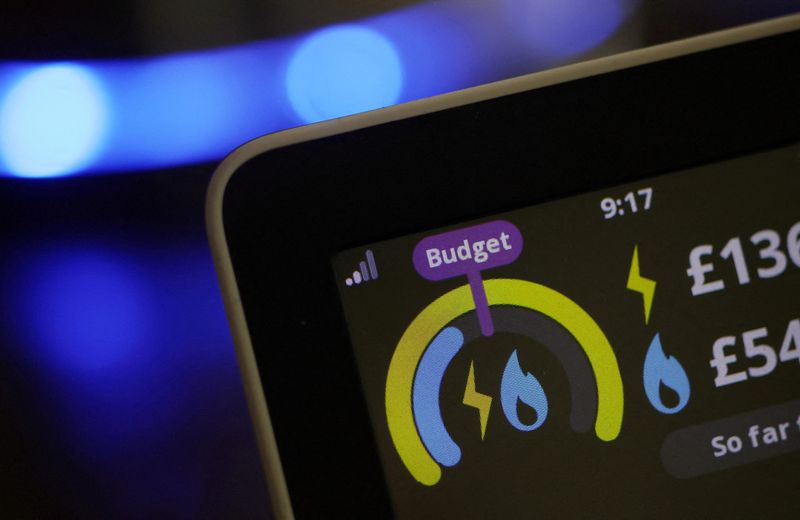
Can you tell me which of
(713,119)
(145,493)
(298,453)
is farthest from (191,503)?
(713,119)

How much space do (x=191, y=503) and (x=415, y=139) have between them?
0.90 feet

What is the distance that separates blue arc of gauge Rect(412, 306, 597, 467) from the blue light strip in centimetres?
28

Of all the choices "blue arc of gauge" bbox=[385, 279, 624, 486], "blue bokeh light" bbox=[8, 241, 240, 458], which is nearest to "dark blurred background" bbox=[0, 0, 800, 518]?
"blue bokeh light" bbox=[8, 241, 240, 458]

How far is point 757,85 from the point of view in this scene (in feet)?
1.12

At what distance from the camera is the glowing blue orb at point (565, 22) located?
0.57 m

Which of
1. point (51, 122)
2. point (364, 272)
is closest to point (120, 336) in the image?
point (51, 122)

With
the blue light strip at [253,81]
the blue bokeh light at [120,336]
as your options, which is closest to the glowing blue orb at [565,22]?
the blue light strip at [253,81]

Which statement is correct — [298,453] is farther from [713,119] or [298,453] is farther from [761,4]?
[761,4]

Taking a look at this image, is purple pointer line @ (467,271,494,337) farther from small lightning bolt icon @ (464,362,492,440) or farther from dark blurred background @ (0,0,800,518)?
dark blurred background @ (0,0,800,518)

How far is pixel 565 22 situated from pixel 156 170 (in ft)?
0.87

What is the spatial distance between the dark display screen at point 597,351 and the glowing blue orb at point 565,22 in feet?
0.83

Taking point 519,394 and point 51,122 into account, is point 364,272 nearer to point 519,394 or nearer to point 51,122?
point 519,394

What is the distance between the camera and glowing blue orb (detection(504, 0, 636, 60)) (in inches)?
22.4

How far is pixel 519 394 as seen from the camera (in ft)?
1.05
